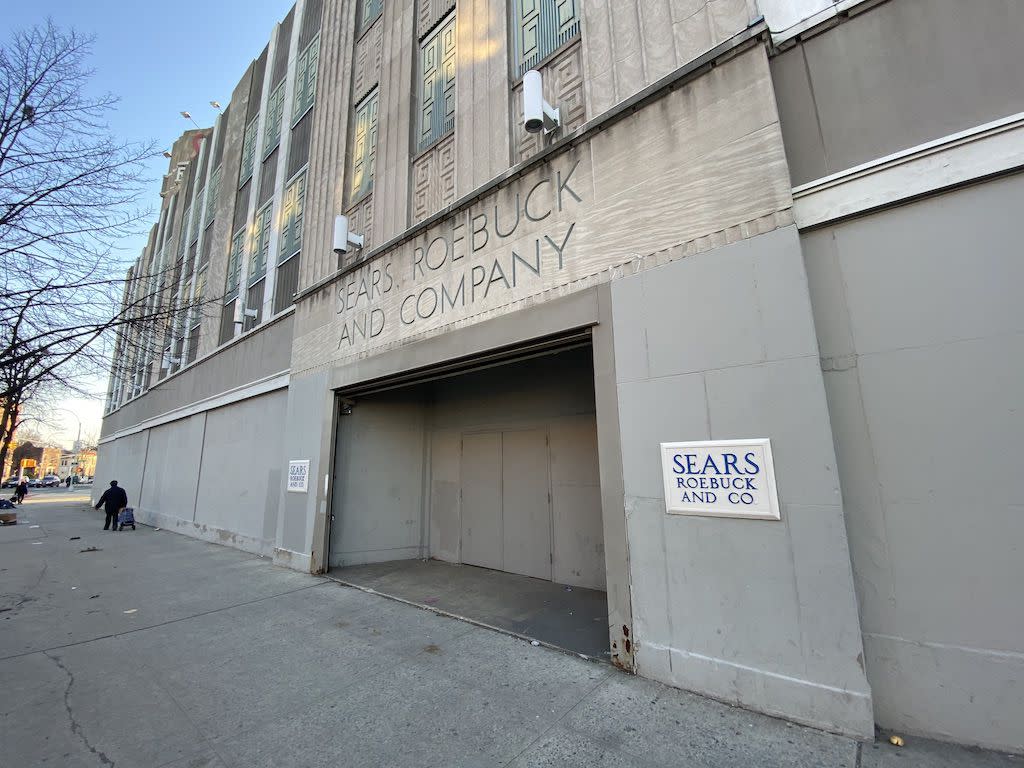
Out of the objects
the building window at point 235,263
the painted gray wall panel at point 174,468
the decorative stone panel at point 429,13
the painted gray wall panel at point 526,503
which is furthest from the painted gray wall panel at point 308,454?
the building window at point 235,263

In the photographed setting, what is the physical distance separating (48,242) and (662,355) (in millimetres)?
7766

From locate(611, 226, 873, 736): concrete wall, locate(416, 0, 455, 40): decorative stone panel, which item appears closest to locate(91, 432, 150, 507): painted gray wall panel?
locate(416, 0, 455, 40): decorative stone panel

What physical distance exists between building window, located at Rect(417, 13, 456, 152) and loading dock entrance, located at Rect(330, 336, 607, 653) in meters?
4.23

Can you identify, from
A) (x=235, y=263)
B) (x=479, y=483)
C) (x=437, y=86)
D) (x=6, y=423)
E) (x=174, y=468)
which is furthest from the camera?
(x=174, y=468)

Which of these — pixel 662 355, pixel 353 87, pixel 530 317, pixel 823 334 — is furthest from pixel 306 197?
pixel 823 334

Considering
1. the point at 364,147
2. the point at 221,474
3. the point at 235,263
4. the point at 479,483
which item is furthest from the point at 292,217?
the point at 479,483

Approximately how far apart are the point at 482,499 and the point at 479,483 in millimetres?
306

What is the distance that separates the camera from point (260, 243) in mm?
13078

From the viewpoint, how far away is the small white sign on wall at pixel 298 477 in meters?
8.25

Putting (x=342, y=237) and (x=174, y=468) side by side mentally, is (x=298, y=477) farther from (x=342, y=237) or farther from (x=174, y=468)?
(x=174, y=468)

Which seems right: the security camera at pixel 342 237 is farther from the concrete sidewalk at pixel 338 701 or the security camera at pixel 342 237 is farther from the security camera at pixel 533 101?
the concrete sidewalk at pixel 338 701

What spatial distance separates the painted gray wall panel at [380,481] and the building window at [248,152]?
11467mm

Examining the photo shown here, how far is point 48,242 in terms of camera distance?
18.4 feet

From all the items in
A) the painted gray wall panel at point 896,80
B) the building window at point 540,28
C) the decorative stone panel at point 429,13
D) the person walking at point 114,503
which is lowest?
the person walking at point 114,503
